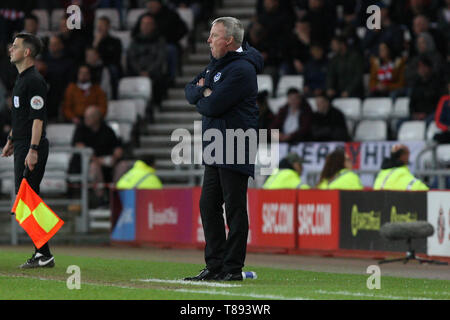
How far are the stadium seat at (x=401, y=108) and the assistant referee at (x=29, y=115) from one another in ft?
31.7

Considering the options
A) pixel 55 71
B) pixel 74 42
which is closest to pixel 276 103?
pixel 55 71

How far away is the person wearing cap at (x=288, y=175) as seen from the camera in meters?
17.2

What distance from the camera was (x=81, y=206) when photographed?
64.2 ft

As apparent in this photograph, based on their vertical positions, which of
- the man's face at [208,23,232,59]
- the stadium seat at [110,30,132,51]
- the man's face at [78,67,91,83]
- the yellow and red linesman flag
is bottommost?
the yellow and red linesman flag

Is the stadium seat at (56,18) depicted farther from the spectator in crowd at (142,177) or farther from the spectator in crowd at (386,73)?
the spectator in crowd at (386,73)

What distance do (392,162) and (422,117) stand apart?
4.10 metres

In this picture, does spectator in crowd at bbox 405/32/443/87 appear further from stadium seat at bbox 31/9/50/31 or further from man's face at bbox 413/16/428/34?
stadium seat at bbox 31/9/50/31

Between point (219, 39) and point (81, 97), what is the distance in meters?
12.3

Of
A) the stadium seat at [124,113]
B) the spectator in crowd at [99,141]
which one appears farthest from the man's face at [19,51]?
the stadium seat at [124,113]

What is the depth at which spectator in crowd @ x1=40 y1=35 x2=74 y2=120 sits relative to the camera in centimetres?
2236

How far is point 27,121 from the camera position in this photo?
11.7 meters

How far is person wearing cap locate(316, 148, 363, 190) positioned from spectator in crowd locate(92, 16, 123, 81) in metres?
7.63

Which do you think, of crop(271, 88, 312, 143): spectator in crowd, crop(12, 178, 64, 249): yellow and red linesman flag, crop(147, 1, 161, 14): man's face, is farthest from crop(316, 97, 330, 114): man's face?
crop(12, 178, 64, 249): yellow and red linesman flag

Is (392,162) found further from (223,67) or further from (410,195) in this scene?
(223,67)
